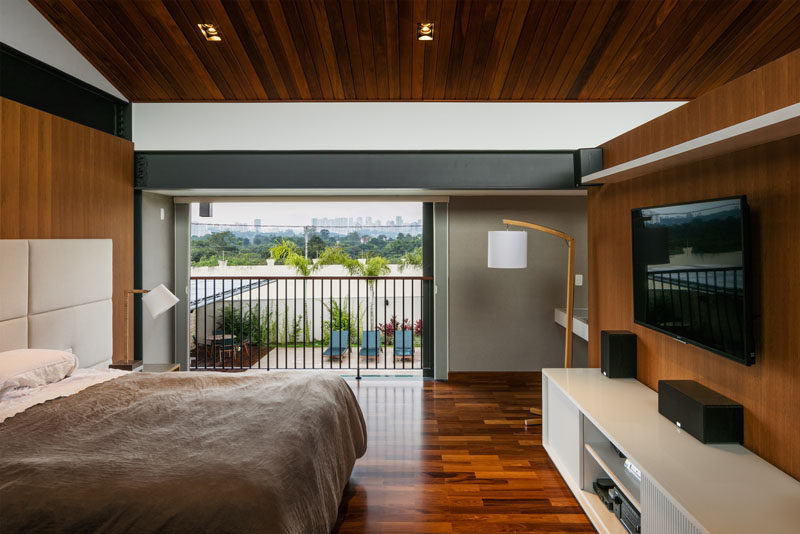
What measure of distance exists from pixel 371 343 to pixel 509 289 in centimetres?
158

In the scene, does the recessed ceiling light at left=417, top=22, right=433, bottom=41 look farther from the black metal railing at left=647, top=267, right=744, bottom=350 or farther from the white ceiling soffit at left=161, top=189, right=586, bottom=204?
the black metal railing at left=647, top=267, right=744, bottom=350

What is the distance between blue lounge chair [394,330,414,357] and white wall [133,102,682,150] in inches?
82.0

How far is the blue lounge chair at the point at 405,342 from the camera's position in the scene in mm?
5133

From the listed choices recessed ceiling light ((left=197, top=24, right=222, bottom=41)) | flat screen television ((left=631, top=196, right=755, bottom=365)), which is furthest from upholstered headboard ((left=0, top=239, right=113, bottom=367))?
flat screen television ((left=631, top=196, right=755, bottom=365))

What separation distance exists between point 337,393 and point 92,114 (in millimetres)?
2936

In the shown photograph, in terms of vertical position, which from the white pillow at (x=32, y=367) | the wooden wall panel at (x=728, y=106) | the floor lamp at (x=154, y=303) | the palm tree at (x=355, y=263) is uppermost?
the wooden wall panel at (x=728, y=106)

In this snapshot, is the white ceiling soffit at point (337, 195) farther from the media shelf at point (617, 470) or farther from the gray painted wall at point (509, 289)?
the media shelf at point (617, 470)

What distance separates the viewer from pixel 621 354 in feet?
9.76

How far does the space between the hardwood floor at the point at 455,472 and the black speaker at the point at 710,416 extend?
73 centimetres

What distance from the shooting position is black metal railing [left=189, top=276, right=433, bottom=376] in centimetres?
501

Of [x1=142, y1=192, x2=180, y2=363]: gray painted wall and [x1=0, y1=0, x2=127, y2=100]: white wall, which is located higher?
[x1=0, y1=0, x2=127, y2=100]: white wall

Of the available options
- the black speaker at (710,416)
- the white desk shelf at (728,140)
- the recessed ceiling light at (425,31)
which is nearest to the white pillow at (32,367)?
the recessed ceiling light at (425,31)

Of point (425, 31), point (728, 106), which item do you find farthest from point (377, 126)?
point (728, 106)

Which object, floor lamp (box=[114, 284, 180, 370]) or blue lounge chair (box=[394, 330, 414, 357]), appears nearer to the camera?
floor lamp (box=[114, 284, 180, 370])
